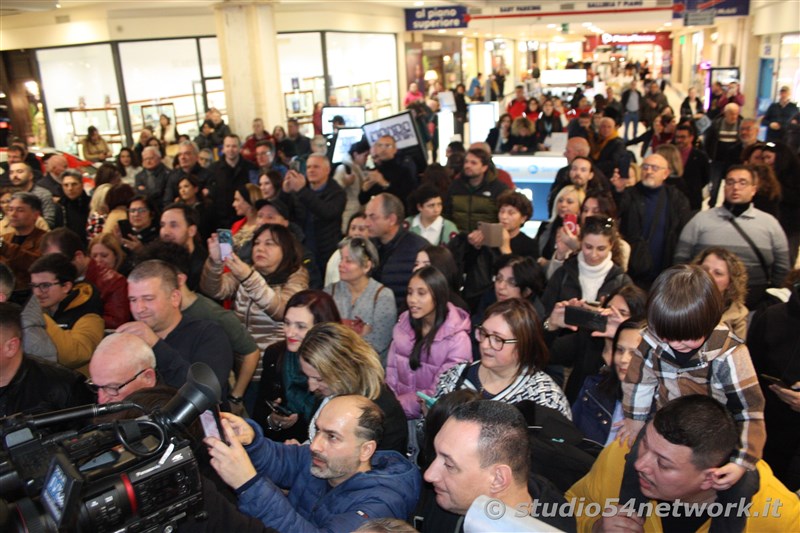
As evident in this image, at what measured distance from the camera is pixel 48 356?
3318 millimetres

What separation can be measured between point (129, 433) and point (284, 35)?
16354 millimetres

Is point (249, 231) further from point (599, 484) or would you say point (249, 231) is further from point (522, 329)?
point (599, 484)

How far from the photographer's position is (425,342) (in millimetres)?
3521

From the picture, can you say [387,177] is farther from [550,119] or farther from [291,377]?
[550,119]

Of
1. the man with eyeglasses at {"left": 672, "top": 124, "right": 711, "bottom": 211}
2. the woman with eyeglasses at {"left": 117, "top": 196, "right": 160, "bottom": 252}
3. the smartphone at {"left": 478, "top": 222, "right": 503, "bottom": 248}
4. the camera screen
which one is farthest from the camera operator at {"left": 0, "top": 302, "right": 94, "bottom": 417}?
the man with eyeglasses at {"left": 672, "top": 124, "right": 711, "bottom": 211}

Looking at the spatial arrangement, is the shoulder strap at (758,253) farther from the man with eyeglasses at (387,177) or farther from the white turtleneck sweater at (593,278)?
the man with eyeglasses at (387,177)

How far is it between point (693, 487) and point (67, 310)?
10.9 feet

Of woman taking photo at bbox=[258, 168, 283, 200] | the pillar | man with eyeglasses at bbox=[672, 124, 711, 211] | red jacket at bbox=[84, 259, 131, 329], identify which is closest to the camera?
red jacket at bbox=[84, 259, 131, 329]

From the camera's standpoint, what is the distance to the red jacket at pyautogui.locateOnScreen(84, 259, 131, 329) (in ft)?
13.7

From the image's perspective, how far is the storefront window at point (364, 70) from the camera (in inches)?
715

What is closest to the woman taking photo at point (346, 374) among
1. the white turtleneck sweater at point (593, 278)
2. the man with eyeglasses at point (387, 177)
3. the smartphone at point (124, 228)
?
the white turtleneck sweater at point (593, 278)

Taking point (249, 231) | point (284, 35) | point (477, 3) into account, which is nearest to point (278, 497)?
point (249, 231)

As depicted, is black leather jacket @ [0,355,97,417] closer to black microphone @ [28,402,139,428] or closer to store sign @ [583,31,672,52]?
black microphone @ [28,402,139,428]

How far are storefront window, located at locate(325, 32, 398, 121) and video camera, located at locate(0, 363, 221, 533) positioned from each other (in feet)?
55.9
